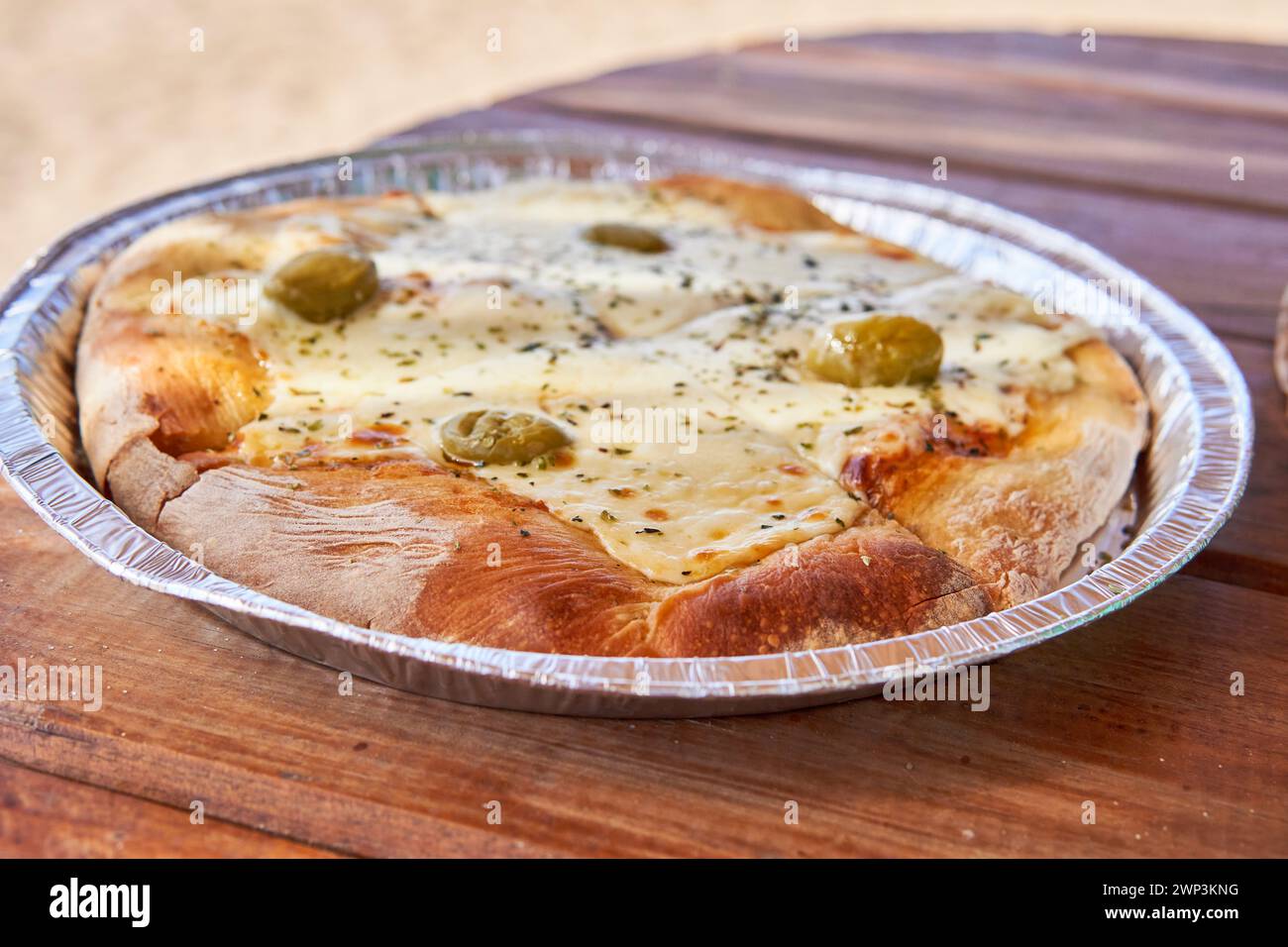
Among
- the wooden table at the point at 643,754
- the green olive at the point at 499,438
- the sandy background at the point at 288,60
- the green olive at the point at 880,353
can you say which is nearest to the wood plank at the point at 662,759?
the wooden table at the point at 643,754

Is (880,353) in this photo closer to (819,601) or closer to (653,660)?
(819,601)

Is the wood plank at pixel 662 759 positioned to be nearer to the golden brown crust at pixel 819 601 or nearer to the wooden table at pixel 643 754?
Result: the wooden table at pixel 643 754

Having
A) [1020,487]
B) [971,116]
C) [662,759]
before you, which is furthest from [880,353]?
[971,116]

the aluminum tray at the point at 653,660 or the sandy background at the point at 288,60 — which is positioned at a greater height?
the sandy background at the point at 288,60

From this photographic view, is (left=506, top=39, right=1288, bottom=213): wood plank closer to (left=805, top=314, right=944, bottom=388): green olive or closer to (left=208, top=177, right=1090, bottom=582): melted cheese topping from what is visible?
(left=208, top=177, right=1090, bottom=582): melted cheese topping

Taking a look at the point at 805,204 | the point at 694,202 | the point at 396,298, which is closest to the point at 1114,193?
the point at 805,204

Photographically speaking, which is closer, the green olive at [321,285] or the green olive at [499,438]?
the green olive at [499,438]

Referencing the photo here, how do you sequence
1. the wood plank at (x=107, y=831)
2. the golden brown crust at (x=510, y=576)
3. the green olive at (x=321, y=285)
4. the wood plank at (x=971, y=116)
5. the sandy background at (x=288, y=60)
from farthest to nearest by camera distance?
the sandy background at (x=288, y=60) → the wood plank at (x=971, y=116) → the green olive at (x=321, y=285) → the golden brown crust at (x=510, y=576) → the wood plank at (x=107, y=831)
